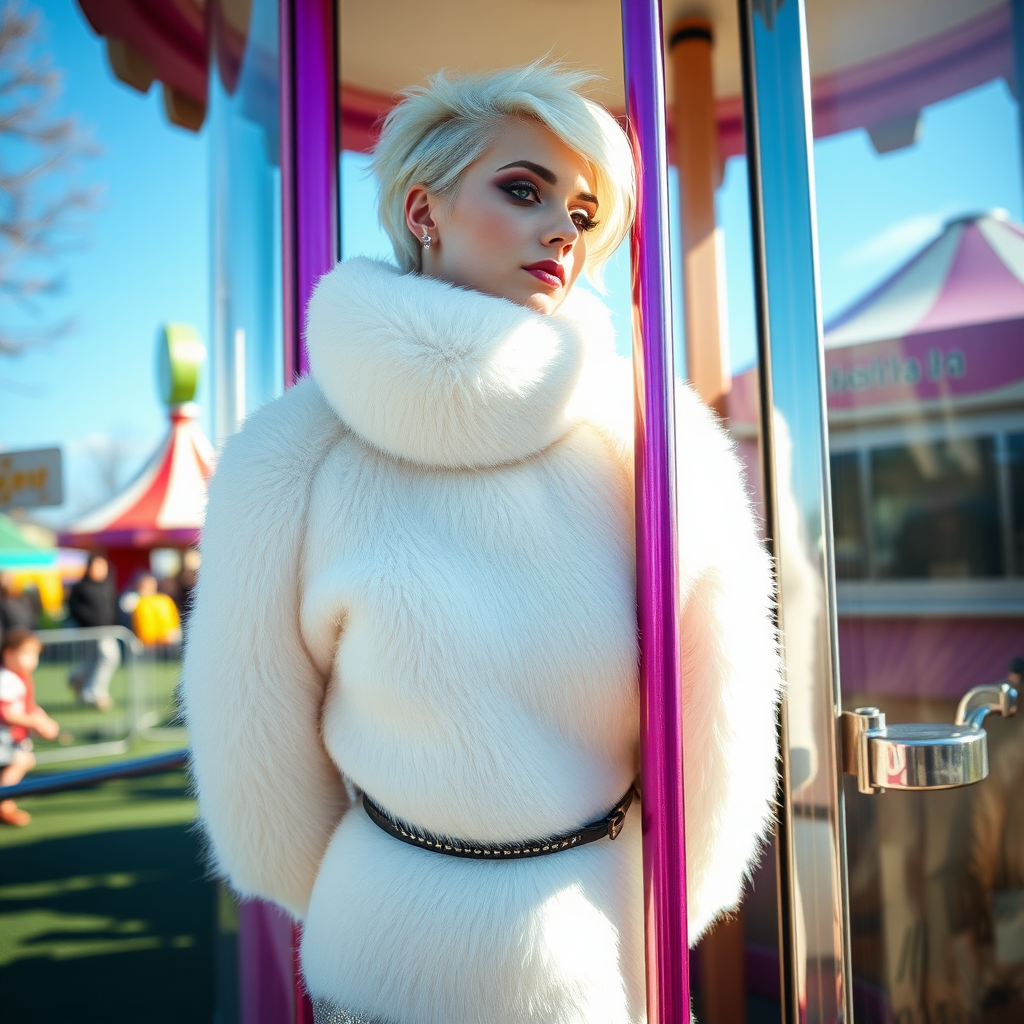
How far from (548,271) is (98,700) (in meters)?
7.89

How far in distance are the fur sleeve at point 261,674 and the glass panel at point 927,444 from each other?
47.2 inches

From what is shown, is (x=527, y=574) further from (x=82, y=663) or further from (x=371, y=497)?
(x=82, y=663)

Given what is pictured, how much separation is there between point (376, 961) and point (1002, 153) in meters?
1.98

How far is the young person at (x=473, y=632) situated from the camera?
875 millimetres

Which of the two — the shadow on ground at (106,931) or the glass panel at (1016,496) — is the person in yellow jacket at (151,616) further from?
the glass panel at (1016,496)

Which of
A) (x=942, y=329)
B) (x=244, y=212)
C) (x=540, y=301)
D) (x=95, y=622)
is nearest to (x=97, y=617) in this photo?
(x=95, y=622)

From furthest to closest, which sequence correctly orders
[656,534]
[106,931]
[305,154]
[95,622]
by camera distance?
[95,622], [106,931], [305,154], [656,534]

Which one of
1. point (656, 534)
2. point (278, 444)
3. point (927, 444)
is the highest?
point (927, 444)

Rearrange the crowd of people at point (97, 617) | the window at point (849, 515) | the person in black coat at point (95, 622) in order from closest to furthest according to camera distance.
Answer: the window at point (849, 515) → the crowd of people at point (97, 617) → the person in black coat at point (95, 622)

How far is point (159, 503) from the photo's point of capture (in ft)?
27.0

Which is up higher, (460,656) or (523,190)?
(523,190)

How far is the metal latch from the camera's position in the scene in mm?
1001

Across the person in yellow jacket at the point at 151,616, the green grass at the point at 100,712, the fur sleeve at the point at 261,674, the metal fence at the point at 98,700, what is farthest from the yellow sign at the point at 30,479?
the person in yellow jacket at the point at 151,616

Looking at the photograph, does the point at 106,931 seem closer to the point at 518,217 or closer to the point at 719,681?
the point at 719,681
